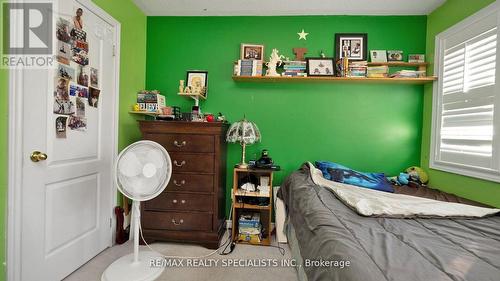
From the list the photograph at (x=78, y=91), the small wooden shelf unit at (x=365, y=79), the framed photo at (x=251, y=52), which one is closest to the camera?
the photograph at (x=78, y=91)

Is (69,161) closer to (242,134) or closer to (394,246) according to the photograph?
(242,134)

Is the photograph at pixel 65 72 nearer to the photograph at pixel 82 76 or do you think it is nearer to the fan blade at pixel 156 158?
the photograph at pixel 82 76

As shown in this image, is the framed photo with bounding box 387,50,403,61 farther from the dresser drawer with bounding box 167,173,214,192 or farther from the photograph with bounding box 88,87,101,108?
the photograph with bounding box 88,87,101,108

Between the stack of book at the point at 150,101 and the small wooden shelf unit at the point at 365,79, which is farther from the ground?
the small wooden shelf unit at the point at 365,79

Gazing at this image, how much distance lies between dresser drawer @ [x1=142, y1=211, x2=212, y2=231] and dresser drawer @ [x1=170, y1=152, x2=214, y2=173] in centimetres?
41

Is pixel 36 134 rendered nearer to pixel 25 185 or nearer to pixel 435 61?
pixel 25 185

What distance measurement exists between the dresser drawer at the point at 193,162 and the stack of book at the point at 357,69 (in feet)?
5.36

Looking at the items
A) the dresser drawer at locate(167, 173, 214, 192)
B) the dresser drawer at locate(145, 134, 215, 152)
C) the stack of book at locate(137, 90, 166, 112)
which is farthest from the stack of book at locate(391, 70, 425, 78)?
the stack of book at locate(137, 90, 166, 112)

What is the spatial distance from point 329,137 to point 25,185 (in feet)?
8.18

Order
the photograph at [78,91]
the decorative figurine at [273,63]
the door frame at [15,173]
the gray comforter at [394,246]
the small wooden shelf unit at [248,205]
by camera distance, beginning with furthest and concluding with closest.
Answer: the decorative figurine at [273,63], the small wooden shelf unit at [248,205], the photograph at [78,91], the door frame at [15,173], the gray comforter at [394,246]

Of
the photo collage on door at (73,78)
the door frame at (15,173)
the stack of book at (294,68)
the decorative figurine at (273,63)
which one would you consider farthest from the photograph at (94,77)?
the stack of book at (294,68)

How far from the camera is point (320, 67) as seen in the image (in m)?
2.28

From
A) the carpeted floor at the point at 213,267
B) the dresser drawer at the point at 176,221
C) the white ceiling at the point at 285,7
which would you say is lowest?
the carpeted floor at the point at 213,267

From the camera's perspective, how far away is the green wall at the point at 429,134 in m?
1.66
